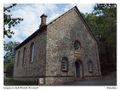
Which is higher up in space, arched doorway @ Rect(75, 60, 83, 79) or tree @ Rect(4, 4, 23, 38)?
tree @ Rect(4, 4, 23, 38)

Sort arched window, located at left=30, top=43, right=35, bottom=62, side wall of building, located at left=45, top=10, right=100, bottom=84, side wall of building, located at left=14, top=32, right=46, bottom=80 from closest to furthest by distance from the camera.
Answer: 1. side wall of building, located at left=45, top=10, right=100, bottom=84
2. side wall of building, located at left=14, top=32, right=46, bottom=80
3. arched window, located at left=30, top=43, right=35, bottom=62

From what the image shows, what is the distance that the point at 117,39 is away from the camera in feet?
35.1

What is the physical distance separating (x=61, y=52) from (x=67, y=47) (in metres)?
0.78

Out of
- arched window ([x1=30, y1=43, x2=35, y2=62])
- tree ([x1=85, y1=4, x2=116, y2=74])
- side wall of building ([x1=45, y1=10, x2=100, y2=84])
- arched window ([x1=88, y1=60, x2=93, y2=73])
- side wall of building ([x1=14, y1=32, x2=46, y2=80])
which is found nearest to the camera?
tree ([x1=85, y1=4, x2=116, y2=74])

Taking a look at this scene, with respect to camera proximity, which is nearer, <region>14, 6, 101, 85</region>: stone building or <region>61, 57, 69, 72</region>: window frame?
<region>14, 6, 101, 85</region>: stone building

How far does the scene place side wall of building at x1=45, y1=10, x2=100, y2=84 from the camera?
13.9 m

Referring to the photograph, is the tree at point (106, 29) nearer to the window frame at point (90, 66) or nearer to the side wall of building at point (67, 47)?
the side wall of building at point (67, 47)

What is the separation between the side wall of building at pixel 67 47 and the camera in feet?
45.7

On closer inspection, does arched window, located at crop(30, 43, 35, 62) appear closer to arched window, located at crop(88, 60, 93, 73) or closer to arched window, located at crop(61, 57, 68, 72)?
arched window, located at crop(61, 57, 68, 72)

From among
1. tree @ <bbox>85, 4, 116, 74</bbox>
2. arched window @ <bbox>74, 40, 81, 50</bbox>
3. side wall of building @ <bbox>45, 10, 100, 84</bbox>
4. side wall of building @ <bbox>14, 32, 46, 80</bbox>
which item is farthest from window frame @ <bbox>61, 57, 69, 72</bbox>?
tree @ <bbox>85, 4, 116, 74</bbox>

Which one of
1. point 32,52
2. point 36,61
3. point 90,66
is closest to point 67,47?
point 36,61

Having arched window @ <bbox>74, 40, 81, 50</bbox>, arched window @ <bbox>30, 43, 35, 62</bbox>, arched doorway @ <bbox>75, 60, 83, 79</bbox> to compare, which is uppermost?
arched window @ <bbox>74, 40, 81, 50</bbox>

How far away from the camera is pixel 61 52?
1464 cm

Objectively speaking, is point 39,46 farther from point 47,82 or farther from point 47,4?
point 47,4
